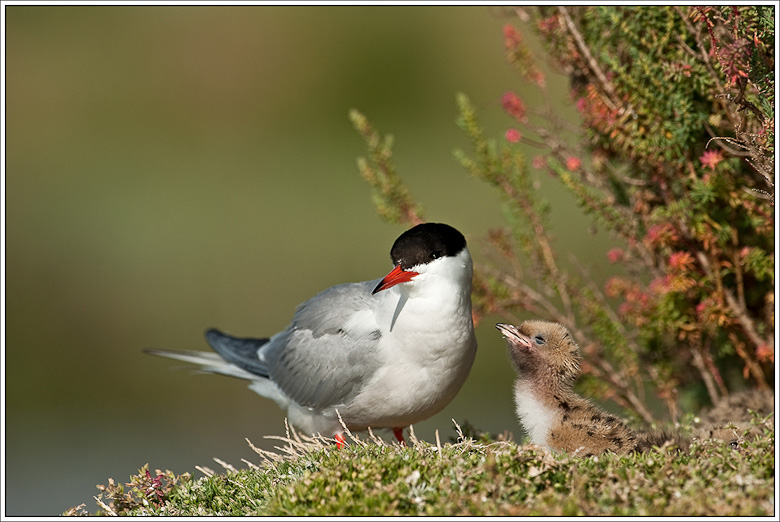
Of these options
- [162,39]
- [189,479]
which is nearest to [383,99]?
[162,39]

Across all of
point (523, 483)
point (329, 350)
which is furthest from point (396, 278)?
point (523, 483)

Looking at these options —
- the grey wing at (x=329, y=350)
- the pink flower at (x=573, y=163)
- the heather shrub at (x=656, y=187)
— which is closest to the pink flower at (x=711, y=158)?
the heather shrub at (x=656, y=187)

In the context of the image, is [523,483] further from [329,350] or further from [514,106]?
[514,106]

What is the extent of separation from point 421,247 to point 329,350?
907 millimetres

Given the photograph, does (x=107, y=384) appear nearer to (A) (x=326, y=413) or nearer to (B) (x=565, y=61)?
(A) (x=326, y=413)

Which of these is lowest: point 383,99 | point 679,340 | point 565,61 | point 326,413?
point 679,340

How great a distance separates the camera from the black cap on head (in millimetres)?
4199

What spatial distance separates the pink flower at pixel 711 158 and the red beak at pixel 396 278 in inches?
63.2

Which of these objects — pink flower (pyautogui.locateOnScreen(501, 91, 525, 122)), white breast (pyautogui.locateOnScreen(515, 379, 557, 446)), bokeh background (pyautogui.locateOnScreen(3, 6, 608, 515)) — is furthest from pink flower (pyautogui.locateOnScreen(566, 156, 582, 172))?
bokeh background (pyautogui.locateOnScreen(3, 6, 608, 515))

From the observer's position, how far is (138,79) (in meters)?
12.6

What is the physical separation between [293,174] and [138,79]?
311 centimetres

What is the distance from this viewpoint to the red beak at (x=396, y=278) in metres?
4.12

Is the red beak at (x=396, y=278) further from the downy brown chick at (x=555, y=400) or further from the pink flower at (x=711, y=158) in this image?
the pink flower at (x=711, y=158)

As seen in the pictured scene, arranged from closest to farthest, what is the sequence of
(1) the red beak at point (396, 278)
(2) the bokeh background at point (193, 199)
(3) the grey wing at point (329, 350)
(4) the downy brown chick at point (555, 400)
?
(4) the downy brown chick at point (555, 400), (1) the red beak at point (396, 278), (3) the grey wing at point (329, 350), (2) the bokeh background at point (193, 199)
